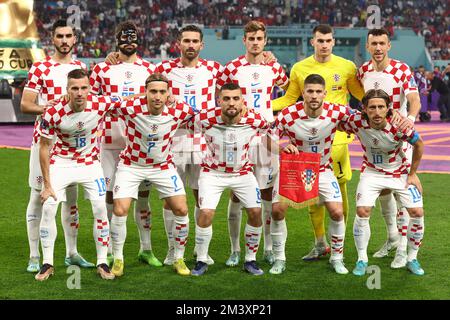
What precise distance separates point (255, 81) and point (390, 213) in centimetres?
190

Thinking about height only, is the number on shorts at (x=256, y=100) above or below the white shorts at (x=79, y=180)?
above

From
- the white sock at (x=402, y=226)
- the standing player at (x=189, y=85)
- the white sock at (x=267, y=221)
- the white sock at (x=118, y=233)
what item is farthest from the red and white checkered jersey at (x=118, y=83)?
the white sock at (x=402, y=226)

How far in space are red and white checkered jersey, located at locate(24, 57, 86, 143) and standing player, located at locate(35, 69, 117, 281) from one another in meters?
0.36

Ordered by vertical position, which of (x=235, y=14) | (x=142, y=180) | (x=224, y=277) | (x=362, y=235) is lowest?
(x=224, y=277)

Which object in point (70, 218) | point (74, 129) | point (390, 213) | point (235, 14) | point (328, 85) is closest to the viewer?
point (74, 129)

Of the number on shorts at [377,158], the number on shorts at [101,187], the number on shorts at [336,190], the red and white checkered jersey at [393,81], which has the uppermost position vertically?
the red and white checkered jersey at [393,81]

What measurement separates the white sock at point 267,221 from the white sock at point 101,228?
1.60 m

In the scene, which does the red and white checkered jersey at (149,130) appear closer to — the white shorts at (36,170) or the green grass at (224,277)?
the white shorts at (36,170)

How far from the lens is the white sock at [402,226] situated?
7137 mm

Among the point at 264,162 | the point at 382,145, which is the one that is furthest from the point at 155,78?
the point at 382,145

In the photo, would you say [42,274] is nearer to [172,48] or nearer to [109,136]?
[109,136]

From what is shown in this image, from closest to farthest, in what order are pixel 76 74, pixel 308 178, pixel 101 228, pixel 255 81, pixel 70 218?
pixel 76 74 < pixel 101 228 < pixel 308 178 < pixel 70 218 < pixel 255 81

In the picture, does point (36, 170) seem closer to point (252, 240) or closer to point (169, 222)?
point (169, 222)

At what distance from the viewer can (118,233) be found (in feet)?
22.1
